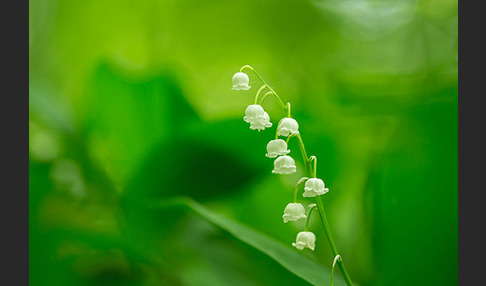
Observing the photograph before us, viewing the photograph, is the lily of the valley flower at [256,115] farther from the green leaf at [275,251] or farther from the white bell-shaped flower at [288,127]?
the green leaf at [275,251]

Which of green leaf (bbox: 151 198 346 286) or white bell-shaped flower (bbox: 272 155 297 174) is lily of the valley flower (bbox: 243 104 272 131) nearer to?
white bell-shaped flower (bbox: 272 155 297 174)

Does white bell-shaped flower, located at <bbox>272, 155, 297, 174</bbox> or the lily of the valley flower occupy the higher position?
the lily of the valley flower

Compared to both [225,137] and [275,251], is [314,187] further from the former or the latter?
[225,137]

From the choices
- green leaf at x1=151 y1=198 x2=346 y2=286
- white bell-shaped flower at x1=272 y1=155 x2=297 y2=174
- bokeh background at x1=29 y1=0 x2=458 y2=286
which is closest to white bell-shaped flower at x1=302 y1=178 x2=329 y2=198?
white bell-shaped flower at x1=272 y1=155 x2=297 y2=174

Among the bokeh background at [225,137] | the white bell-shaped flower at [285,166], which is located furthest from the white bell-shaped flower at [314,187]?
the bokeh background at [225,137]

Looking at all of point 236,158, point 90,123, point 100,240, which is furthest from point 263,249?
point 90,123

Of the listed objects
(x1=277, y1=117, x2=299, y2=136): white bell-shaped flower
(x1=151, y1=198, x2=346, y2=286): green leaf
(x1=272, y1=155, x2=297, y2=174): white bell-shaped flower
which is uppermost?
(x1=277, y1=117, x2=299, y2=136): white bell-shaped flower

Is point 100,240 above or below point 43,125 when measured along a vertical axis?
below

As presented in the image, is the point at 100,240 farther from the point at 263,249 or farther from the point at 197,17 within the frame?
the point at 197,17

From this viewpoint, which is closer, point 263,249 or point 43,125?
point 263,249
